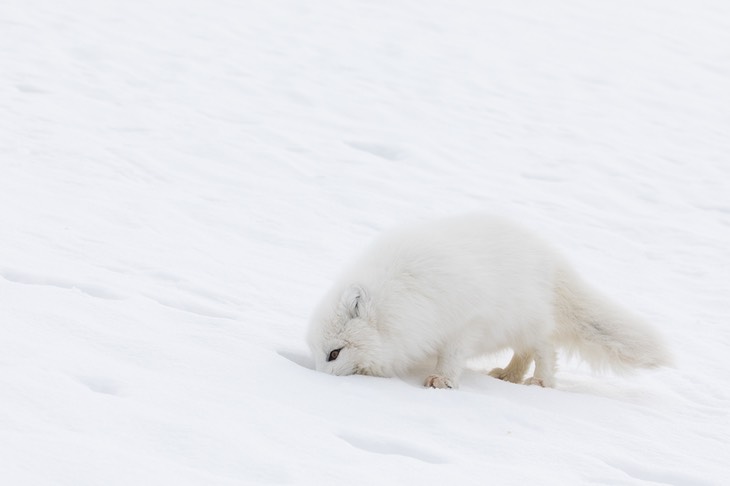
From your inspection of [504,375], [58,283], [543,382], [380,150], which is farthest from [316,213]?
[58,283]

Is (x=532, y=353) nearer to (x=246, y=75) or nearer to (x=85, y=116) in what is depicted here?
(x=85, y=116)

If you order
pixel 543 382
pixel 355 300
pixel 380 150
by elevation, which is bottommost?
pixel 380 150

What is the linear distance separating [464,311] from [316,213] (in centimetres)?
317

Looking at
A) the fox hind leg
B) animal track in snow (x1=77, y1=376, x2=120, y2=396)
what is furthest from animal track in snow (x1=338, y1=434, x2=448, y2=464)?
the fox hind leg

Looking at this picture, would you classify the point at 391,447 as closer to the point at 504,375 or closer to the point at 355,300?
the point at 355,300

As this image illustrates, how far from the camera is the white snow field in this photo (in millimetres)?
3752

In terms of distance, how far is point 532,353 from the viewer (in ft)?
17.8

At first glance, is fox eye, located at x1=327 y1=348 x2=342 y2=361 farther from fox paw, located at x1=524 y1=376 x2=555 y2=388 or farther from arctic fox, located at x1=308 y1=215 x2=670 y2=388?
fox paw, located at x1=524 y1=376 x2=555 y2=388

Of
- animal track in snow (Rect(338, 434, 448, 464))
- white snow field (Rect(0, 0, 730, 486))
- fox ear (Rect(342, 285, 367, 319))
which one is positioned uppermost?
animal track in snow (Rect(338, 434, 448, 464))

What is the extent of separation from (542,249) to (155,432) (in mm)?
2566

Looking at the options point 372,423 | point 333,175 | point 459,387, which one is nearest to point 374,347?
point 459,387

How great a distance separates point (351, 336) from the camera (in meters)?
4.92

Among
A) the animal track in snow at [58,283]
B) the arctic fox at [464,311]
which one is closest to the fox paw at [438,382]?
the arctic fox at [464,311]

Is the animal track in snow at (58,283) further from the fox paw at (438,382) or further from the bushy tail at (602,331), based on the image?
the bushy tail at (602,331)
